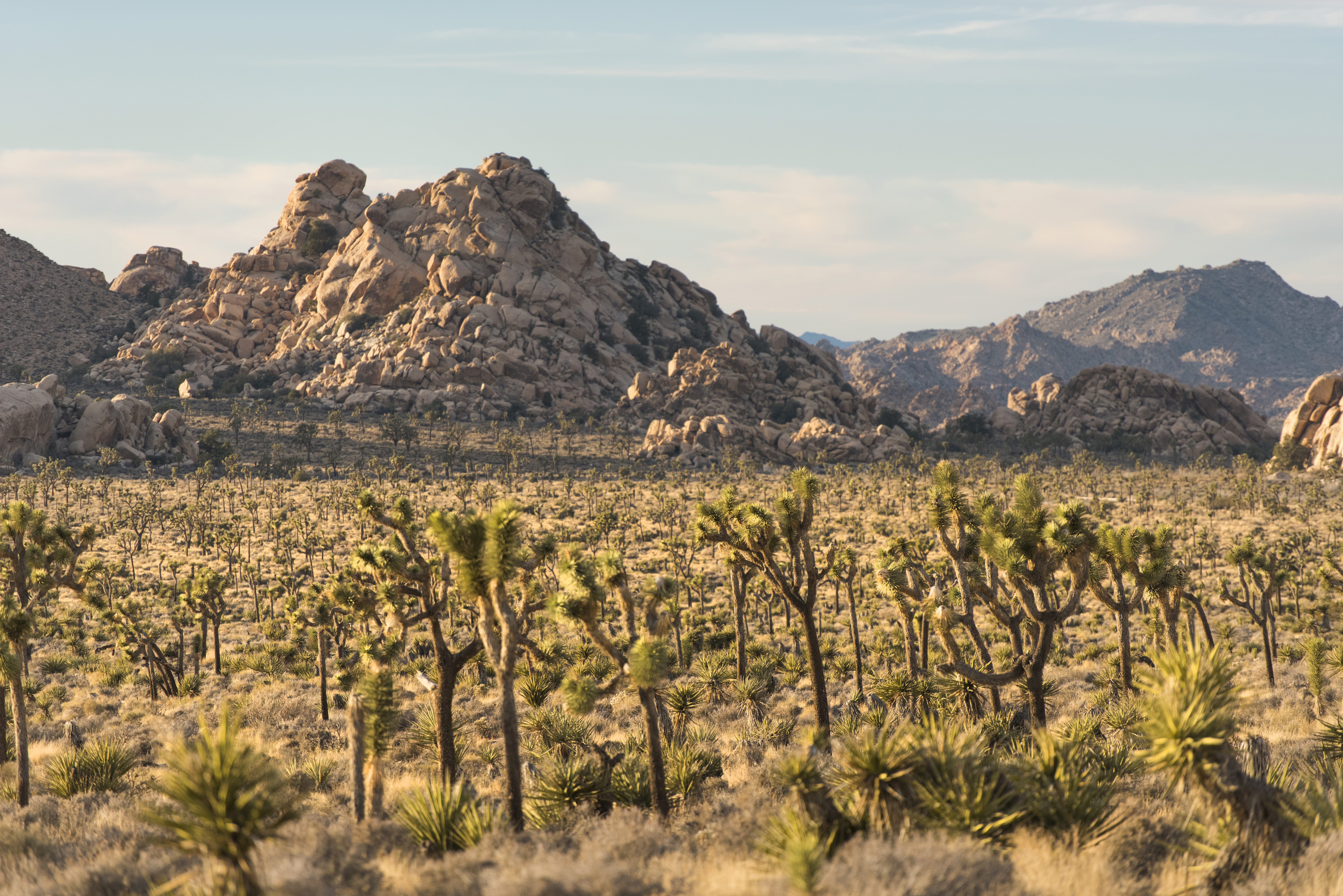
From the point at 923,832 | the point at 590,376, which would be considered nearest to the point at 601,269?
the point at 590,376

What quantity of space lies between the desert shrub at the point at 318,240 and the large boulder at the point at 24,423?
227ft

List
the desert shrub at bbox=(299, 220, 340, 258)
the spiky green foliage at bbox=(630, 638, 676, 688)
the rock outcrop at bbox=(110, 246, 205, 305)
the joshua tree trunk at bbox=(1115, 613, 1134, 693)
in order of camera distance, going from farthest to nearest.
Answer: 1. the rock outcrop at bbox=(110, 246, 205, 305)
2. the desert shrub at bbox=(299, 220, 340, 258)
3. the joshua tree trunk at bbox=(1115, 613, 1134, 693)
4. the spiky green foliage at bbox=(630, 638, 676, 688)

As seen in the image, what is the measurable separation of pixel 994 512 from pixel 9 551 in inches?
933

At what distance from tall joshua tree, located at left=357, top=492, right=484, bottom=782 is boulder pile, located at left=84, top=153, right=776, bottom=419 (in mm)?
101253

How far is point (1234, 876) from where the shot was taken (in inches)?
354

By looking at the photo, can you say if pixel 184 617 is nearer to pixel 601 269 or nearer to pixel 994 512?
pixel 994 512

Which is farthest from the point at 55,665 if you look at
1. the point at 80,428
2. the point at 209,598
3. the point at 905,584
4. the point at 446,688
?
the point at 80,428

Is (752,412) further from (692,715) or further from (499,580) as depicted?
(499,580)

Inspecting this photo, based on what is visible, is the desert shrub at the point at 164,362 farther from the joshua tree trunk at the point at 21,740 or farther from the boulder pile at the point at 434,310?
the joshua tree trunk at the point at 21,740

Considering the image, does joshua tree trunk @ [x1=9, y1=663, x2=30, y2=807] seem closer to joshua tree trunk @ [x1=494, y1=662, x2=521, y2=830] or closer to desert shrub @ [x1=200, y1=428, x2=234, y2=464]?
joshua tree trunk @ [x1=494, y1=662, x2=521, y2=830]

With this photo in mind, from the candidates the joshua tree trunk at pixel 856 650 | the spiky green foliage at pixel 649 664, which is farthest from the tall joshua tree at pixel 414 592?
the joshua tree trunk at pixel 856 650

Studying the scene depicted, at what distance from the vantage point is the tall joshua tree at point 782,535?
57.3 ft

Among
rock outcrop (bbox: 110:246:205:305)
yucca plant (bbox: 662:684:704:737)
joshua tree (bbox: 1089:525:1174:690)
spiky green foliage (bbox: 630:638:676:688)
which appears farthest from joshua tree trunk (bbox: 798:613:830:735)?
rock outcrop (bbox: 110:246:205:305)

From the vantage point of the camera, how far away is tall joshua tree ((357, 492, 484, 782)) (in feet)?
49.6
